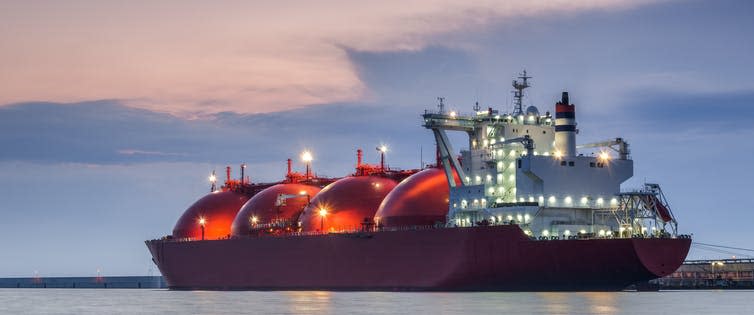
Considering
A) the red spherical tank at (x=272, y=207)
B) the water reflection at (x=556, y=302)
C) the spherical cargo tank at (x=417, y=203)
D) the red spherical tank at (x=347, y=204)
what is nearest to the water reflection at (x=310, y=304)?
the red spherical tank at (x=347, y=204)

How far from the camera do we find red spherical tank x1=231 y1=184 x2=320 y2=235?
87938mm

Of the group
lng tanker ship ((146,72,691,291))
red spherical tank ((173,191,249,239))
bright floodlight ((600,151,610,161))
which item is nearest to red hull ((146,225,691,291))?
lng tanker ship ((146,72,691,291))

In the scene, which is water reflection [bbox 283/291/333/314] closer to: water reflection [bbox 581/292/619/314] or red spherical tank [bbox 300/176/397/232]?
red spherical tank [bbox 300/176/397/232]

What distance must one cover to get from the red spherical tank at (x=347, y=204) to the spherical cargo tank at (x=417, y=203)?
372cm

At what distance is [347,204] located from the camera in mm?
81062

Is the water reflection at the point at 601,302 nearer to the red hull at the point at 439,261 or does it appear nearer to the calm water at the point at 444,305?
the calm water at the point at 444,305

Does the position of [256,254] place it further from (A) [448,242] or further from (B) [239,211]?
(A) [448,242]

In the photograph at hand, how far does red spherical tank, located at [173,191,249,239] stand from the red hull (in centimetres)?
464

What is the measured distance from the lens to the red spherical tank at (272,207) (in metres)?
87.9

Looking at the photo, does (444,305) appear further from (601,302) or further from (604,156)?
(604,156)

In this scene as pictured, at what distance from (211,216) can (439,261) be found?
100ft

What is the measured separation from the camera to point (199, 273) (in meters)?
92.9

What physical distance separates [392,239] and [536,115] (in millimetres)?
11293

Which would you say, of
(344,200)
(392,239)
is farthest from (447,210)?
(344,200)
